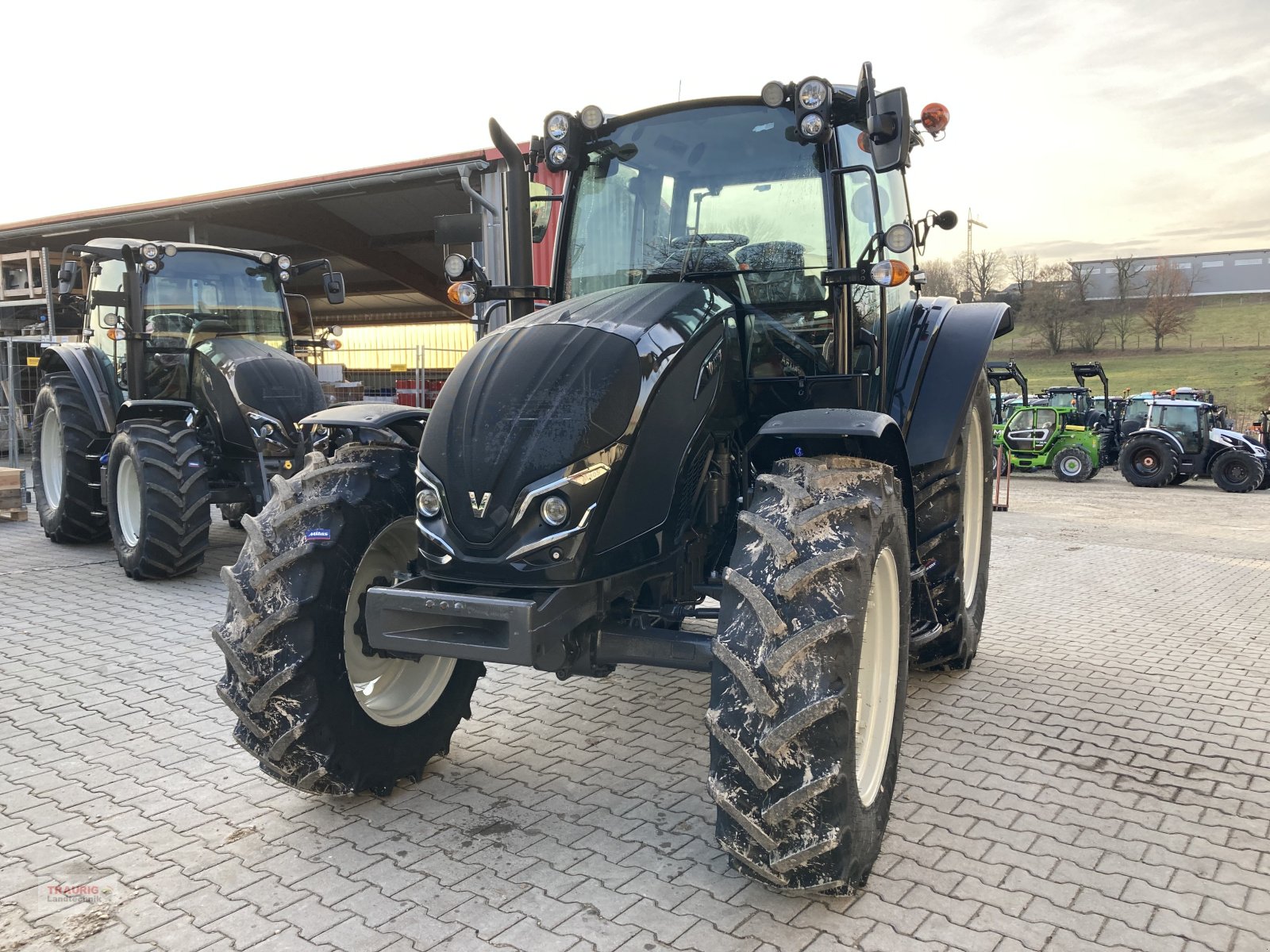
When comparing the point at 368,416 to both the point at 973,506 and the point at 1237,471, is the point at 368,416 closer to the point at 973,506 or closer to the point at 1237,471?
the point at 973,506

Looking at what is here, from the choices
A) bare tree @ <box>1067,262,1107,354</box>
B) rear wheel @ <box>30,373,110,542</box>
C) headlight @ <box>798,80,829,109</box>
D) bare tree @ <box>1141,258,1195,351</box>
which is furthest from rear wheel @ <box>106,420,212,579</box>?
bare tree @ <box>1141,258,1195,351</box>

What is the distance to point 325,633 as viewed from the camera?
3.18 m

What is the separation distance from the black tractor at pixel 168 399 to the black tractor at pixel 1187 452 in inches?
592

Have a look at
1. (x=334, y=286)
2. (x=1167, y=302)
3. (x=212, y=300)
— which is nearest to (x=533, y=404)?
(x=212, y=300)

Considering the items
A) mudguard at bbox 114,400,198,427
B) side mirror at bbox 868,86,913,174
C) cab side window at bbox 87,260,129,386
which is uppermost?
side mirror at bbox 868,86,913,174

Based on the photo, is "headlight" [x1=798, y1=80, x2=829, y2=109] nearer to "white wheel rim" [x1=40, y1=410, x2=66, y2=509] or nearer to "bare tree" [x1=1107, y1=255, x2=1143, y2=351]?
"white wheel rim" [x1=40, y1=410, x2=66, y2=509]

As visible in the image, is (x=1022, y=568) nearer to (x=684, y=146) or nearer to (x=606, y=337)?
(x=684, y=146)

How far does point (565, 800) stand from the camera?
3549 mm

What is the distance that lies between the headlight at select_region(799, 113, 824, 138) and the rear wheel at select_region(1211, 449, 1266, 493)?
54.8 ft

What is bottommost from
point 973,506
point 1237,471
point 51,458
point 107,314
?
point 1237,471

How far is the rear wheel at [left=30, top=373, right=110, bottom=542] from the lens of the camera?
8.41 metres

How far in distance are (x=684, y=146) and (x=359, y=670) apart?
2416 mm

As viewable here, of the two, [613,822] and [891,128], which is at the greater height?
[891,128]

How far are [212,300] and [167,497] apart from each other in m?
2.20
